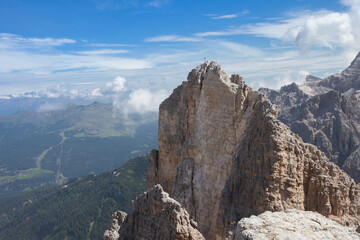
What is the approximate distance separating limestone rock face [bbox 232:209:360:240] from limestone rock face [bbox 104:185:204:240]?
5.31 m

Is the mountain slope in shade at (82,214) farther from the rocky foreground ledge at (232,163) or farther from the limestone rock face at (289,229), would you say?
the limestone rock face at (289,229)

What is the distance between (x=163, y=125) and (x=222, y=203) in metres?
19.3

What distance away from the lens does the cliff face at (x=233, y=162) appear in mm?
18250

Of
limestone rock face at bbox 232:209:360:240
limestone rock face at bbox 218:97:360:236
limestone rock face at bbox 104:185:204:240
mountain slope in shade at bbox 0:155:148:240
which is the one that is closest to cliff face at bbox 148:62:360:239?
limestone rock face at bbox 218:97:360:236

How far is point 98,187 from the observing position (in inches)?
7820

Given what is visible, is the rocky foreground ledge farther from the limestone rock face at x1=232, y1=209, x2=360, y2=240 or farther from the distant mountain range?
the distant mountain range

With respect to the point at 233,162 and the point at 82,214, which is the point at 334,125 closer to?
the point at 233,162

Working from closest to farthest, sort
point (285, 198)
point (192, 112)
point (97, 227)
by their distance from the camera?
point (285, 198) → point (192, 112) → point (97, 227)

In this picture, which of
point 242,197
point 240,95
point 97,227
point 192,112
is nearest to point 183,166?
point 192,112

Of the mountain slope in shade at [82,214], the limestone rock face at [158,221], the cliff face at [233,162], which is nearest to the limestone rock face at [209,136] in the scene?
the cliff face at [233,162]

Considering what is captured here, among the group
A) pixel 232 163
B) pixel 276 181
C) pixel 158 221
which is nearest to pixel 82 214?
pixel 158 221

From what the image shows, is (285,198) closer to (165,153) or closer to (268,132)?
(268,132)

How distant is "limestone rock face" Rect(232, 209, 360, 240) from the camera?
37.1ft

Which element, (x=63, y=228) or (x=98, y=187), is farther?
(x=98, y=187)
